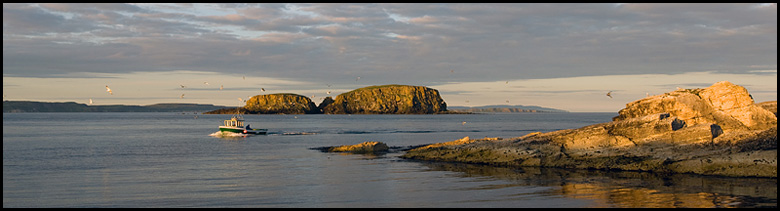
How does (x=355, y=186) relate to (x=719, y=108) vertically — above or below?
below

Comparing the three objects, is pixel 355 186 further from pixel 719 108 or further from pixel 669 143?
pixel 719 108

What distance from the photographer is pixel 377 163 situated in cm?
4672

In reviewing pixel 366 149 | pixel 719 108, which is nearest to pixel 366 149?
pixel 366 149

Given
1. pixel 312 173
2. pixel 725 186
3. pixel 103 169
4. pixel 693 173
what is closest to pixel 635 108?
pixel 693 173

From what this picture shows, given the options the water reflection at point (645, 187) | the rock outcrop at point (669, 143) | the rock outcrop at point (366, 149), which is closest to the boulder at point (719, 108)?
the rock outcrop at point (669, 143)

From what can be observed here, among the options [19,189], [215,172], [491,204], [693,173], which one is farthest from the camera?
[215,172]

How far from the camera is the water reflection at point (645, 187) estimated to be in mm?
26219

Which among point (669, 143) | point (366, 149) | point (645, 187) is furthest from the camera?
point (366, 149)

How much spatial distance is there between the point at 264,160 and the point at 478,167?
18.7 metres

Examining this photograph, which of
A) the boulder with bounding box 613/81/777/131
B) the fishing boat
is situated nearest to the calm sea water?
the boulder with bounding box 613/81/777/131

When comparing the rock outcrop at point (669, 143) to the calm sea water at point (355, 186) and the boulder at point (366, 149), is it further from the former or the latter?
the boulder at point (366, 149)

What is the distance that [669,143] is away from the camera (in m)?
40.1

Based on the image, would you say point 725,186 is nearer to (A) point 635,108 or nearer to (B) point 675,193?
(B) point 675,193

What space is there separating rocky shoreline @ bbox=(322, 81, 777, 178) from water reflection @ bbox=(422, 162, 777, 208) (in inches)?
69.1
